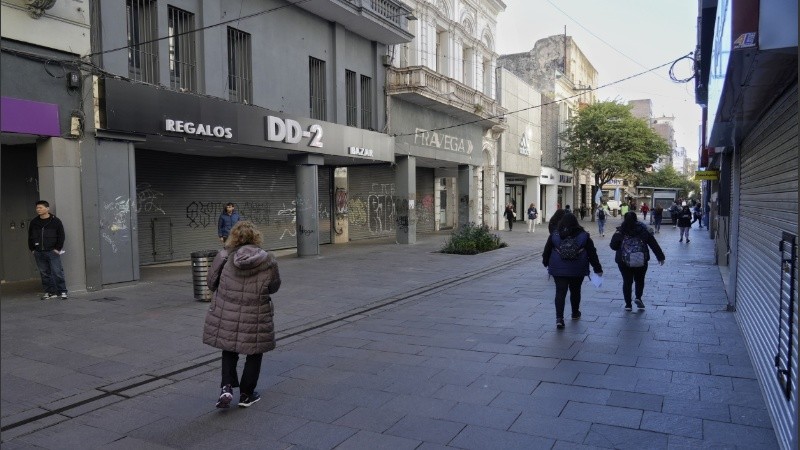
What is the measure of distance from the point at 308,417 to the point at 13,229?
10.5 m

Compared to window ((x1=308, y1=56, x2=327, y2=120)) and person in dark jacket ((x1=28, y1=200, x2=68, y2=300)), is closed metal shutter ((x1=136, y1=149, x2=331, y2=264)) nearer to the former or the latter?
window ((x1=308, y1=56, x2=327, y2=120))

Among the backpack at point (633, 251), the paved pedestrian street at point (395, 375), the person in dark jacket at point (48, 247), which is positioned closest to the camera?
the paved pedestrian street at point (395, 375)

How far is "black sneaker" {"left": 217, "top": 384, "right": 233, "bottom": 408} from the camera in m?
4.90

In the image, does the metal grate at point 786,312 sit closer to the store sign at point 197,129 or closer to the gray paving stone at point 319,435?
the gray paving stone at point 319,435

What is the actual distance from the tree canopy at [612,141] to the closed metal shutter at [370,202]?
72.6ft

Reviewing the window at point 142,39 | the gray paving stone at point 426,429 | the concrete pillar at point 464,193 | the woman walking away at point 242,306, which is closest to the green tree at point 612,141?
the concrete pillar at point 464,193

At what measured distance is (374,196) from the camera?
24.9 meters

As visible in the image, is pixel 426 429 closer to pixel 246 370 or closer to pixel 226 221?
pixel 246 370

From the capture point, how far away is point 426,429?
4.40 m

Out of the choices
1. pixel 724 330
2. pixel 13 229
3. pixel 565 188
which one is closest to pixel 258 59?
pixel 13 229

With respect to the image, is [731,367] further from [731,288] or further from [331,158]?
[331,158]

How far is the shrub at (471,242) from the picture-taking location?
18.0 meters

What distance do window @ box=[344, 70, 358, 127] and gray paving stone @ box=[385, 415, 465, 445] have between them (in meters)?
15.6

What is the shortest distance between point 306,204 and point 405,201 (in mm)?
5767
